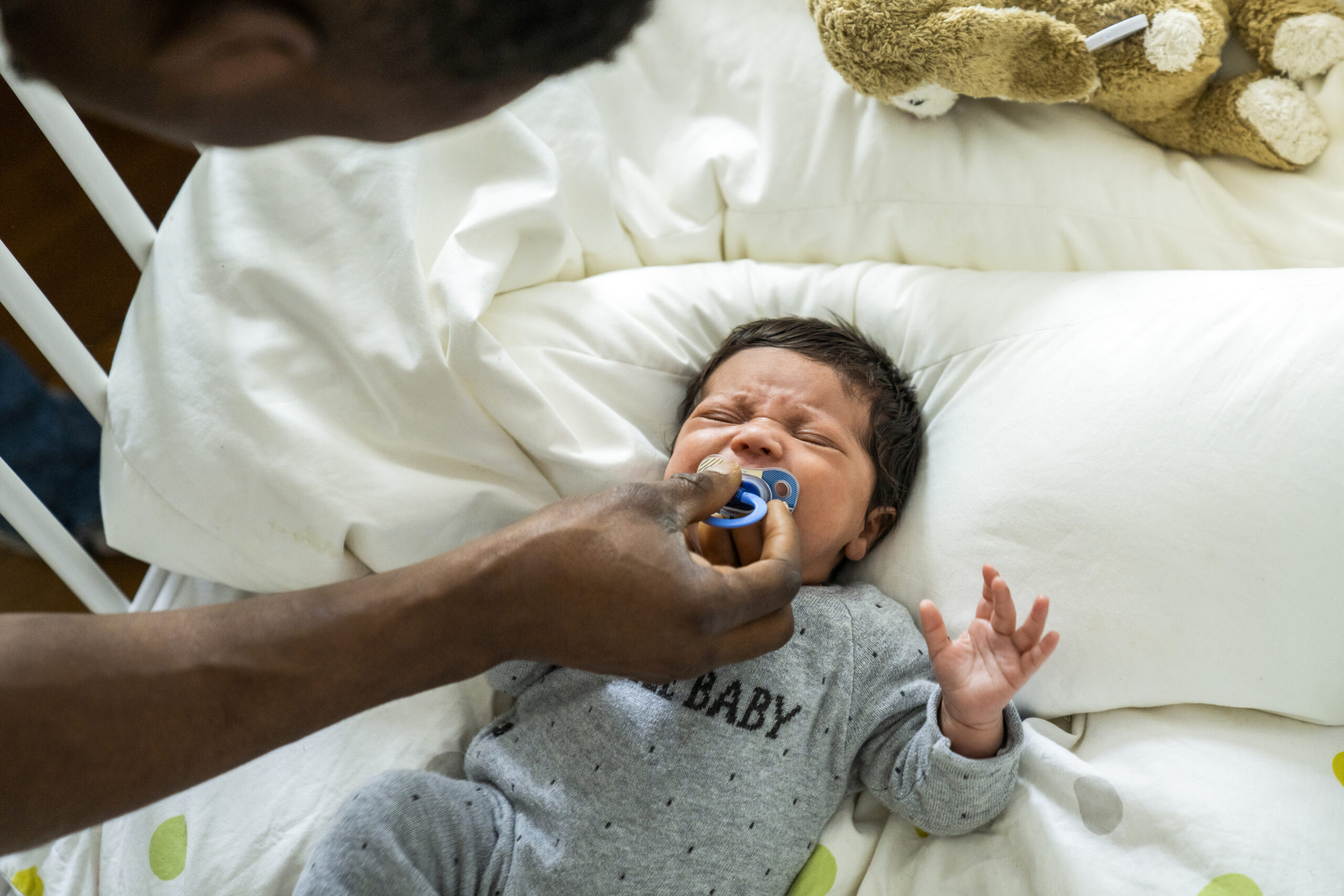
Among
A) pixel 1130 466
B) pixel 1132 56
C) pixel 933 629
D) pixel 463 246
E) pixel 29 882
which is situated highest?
pixel 1132 56

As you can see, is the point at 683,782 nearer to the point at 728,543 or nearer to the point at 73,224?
the point at 728,543

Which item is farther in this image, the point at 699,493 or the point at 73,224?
the point at 73,224

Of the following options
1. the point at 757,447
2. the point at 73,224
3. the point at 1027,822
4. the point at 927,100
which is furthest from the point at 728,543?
the point at 73,224

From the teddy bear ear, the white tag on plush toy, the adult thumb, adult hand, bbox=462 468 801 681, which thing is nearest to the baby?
the adult thumb

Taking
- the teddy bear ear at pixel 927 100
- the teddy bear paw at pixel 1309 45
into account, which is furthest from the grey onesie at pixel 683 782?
the teddy bear paw at pixel 1309 45

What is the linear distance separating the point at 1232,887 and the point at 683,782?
45 centimetres

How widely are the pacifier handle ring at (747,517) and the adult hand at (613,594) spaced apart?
13cm

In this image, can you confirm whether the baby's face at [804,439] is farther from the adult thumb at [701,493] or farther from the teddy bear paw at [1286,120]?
the teddy bear paw at [1286,120]

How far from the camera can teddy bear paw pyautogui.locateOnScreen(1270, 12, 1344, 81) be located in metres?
1.06

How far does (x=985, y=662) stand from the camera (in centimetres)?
90

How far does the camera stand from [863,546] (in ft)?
3.66

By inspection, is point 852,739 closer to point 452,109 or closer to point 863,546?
point 863,546

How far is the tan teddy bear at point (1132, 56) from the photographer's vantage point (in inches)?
40.9

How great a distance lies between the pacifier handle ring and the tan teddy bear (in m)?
0.53
